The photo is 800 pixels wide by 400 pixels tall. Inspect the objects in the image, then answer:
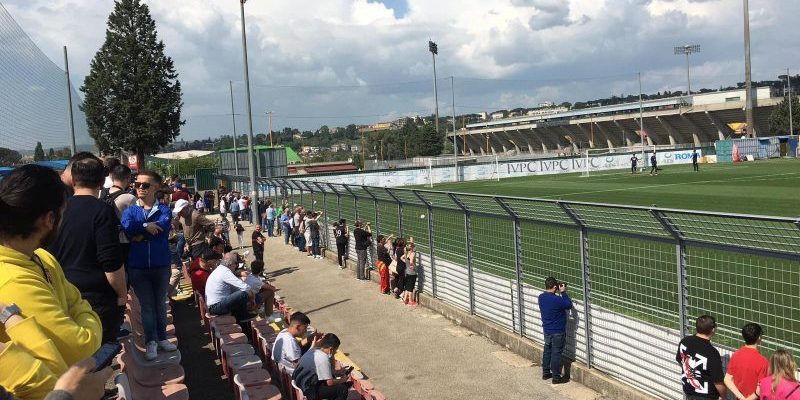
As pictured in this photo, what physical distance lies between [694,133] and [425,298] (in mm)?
94291

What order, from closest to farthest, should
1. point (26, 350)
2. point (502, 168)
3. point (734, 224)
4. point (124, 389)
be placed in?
point (26, 350), point (124, 389), point (734, 224), point (502, 168)

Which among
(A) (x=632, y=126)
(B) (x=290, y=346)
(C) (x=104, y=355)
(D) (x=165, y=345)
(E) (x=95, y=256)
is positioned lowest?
(B) (x=290, y=346)

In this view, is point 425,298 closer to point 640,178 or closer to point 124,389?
point 124,389

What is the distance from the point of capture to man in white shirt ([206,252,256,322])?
909 cm

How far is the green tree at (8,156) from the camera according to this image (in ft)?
49.6

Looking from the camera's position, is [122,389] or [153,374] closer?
[122,389]

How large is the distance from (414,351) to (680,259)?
4.76 meters

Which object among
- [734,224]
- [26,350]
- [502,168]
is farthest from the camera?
[502,168]

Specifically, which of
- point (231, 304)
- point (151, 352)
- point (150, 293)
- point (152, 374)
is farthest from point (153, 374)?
point (231, 304)

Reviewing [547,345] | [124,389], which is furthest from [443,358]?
[124,389]

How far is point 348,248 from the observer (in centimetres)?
1969

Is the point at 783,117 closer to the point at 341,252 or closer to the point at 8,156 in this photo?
the point at 341,252

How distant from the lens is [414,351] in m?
10.6

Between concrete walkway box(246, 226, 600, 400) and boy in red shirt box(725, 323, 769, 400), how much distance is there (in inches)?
106
